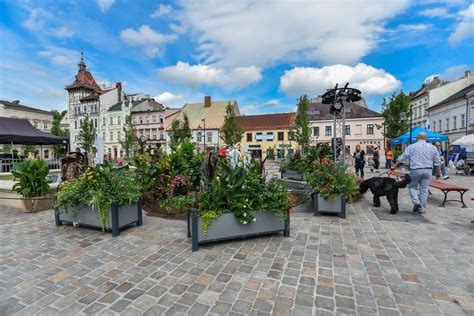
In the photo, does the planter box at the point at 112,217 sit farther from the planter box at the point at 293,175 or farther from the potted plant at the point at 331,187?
the planter box at the point at 293,175

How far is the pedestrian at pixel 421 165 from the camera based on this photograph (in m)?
5.32

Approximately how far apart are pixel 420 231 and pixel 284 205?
241cm

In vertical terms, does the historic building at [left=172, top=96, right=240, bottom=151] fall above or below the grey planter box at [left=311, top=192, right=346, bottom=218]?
above

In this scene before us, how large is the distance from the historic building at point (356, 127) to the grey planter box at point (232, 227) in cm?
3458

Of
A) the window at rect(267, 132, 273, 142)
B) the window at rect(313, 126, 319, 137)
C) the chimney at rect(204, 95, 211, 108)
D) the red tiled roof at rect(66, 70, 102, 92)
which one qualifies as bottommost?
the window at rect(267, 132, 273, 142)

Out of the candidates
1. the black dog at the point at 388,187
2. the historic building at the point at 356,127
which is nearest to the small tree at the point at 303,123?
the historic building at the point at 356,127

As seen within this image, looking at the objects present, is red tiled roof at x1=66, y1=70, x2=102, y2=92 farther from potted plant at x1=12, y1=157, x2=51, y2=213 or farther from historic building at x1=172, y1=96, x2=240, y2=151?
potted plant at x1=12, y1=157, x2=51, y2=213

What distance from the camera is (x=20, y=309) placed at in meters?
2.26

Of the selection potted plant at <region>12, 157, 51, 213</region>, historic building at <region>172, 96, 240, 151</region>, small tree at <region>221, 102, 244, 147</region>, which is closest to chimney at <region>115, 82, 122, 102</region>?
historic building at <region>172, 96, 240, 151</region>

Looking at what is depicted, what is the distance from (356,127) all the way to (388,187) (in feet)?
121

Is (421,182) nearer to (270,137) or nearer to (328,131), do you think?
(270,137)

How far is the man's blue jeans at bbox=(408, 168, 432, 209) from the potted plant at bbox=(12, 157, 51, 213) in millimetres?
8202

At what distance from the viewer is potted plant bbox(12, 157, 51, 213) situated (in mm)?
5828

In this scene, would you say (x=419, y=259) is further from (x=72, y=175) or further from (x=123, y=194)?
(x=72, y=175)
